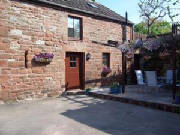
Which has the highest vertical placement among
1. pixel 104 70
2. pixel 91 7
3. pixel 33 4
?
pixel 91 7

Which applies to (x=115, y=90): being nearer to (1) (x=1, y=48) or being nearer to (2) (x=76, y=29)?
(2) (x=76, y=29)

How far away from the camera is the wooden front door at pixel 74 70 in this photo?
397 inches

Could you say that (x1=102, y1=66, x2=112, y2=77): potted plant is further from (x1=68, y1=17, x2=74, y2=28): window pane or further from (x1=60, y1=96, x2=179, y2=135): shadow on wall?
(x1=60, y1=96, x2=179, y2=135): shadow on wall

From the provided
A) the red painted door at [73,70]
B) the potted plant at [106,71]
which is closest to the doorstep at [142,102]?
the red painted door at [73,70]

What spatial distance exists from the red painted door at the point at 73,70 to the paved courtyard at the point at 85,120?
8.81 feet

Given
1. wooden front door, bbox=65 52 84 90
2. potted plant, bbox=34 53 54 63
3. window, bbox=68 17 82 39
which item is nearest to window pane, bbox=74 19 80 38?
window, bbox=68 17 82 39

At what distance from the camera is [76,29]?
1034 cm

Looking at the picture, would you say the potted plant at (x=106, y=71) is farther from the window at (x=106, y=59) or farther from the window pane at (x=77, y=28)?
the window pane at (x=77, y=28)

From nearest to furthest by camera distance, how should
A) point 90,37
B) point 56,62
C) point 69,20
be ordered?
point 56,62, point 69,20, point 90,37

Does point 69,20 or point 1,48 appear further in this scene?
point 69,20

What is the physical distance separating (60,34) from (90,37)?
198 cm

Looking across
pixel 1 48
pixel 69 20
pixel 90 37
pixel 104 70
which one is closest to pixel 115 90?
pixel 104 70

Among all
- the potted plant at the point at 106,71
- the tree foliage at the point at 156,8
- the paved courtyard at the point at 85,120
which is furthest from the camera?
the tree foliage at the point at 156,8

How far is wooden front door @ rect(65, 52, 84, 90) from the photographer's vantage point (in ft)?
33.1
